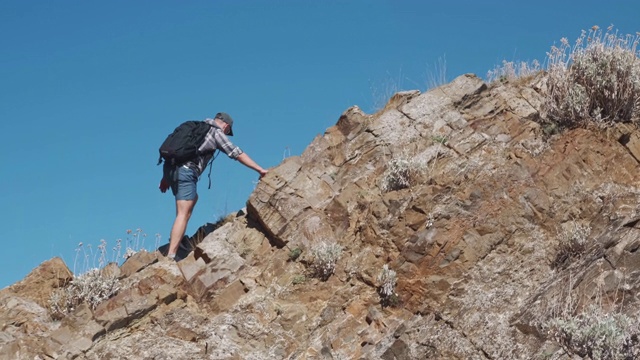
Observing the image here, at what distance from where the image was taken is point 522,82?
39.7 feet

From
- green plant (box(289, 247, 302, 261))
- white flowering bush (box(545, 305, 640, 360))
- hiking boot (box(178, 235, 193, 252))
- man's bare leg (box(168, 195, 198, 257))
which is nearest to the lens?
white flowering bush (box(545, 305, 640, 360))

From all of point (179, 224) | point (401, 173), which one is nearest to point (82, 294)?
point (179, 224)

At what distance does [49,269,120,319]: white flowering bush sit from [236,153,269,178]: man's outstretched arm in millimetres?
2637

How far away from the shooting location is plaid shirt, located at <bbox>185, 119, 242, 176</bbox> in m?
11.6

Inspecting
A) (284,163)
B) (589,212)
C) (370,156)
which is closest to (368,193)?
(370,156)

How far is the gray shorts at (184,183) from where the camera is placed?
11.5 m

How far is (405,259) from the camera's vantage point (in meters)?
9.05

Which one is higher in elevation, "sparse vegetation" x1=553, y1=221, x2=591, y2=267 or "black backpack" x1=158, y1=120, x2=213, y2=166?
"black backpack" x1=158, y1=120, x2=213, y2=166

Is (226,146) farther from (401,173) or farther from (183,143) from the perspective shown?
(401,173)

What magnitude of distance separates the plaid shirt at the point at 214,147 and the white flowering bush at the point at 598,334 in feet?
19.4

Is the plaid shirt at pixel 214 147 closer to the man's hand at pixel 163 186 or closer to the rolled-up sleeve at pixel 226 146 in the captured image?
the rolled-up sleeve at pixel 226 146

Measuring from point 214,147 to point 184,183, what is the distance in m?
0.74

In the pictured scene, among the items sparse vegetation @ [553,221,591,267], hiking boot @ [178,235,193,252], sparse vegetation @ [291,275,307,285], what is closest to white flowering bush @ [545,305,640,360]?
sparse vegetation @ [553,221,591,267]

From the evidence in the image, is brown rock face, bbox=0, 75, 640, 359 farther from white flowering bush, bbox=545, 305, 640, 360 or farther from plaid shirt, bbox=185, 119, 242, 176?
plaid shirt, bbox=185, 119, 242, 176
